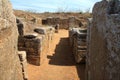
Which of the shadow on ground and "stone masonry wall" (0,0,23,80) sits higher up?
"stone masonry wall" (0,0,23,80)

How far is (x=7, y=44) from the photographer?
11.4 ft

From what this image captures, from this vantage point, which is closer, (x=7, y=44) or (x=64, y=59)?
(x=7, y=44)

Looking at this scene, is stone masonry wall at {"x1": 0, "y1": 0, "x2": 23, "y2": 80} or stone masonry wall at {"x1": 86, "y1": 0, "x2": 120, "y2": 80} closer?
stone masonry wall at {"x1": 86, "y1": 0, "x2": 120, "y2": 80}

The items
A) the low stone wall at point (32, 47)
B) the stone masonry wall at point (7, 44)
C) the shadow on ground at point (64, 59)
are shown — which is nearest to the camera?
the stone masonry wall at point (7, 44)

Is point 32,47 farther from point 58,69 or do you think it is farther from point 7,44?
point 7,44

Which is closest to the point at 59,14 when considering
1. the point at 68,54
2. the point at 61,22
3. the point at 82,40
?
the point at 61,22

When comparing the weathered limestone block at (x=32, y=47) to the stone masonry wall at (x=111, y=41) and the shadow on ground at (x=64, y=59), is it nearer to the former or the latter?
the shadow on ground at (x=64, y=59)

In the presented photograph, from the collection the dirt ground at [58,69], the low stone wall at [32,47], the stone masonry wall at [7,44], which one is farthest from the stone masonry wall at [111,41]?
the low stone wall at [32,47]

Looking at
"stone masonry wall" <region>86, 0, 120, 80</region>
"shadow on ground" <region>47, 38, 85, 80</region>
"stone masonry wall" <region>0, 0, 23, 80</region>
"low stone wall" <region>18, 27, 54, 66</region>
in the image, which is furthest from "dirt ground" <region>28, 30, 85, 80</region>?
"stone masonry wall" <region>86, 0, 120, 80</region>

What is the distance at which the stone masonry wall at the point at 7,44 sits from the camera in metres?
3.28

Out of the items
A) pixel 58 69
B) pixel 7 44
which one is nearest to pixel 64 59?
pixel 58 69

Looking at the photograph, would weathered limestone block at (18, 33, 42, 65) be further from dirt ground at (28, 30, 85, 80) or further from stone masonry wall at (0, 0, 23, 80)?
stone masonry wall at (0, 0, 23, 80)

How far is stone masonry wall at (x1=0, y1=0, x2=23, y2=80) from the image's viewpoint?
328 centimetres

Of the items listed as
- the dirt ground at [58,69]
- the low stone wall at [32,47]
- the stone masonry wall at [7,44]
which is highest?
the stone masonry wall at [7,44]
